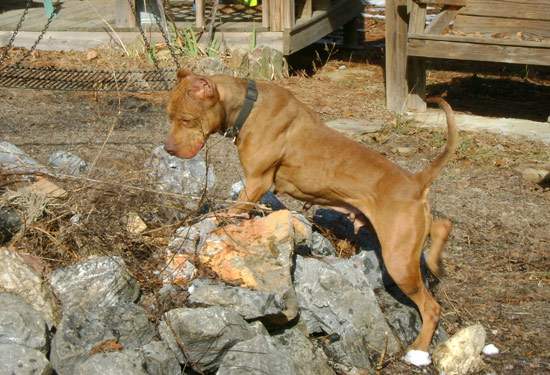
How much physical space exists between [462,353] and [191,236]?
1.87m

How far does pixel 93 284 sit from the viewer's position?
15.8 ft

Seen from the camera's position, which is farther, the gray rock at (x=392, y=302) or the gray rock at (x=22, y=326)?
the gray rock at (x=392, y=302)

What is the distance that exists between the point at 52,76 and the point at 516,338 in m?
7.64

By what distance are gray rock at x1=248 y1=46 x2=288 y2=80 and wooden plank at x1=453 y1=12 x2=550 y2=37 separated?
2.46m

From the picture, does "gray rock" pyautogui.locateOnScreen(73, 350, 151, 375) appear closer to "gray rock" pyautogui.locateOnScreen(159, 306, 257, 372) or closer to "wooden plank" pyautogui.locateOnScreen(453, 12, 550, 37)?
"gray rock" pyautogui.locateOnScreen(159, 306, 257, 372)

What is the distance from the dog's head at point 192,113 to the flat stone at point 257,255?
68cm

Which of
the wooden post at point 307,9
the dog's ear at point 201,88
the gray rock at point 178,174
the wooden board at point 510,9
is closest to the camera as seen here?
the dog's ear at point 201,88

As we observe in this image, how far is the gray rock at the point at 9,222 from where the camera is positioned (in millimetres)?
5316

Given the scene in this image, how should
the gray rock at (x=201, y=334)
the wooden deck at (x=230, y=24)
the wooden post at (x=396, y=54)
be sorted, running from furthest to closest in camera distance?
the wooden deck at (x=230, y=24) → the wooden post at (x=396, y=54) → the gray rock at (x=201, y=334)

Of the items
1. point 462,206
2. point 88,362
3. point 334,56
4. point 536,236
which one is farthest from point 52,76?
point 88,362

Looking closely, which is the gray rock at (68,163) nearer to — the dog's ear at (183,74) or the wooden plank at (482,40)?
the dog's ear at (183,74)

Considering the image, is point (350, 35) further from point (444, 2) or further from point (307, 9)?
point (444, 2)

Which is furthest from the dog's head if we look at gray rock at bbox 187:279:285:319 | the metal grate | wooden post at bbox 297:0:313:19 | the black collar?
wooden post at bbox 297:0:313:19

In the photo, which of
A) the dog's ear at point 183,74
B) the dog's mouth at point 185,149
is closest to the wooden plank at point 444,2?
the dog's ear at point 183,74
